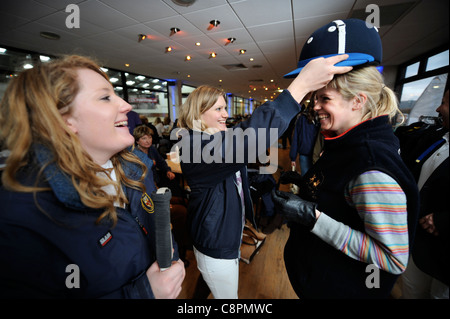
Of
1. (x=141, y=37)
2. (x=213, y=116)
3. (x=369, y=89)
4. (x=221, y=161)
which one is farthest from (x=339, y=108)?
(x=141, y=37)

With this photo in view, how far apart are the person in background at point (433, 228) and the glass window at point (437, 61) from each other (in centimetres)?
451

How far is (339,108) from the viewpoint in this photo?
863 mm

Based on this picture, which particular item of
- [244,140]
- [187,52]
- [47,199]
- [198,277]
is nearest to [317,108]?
[244,140]

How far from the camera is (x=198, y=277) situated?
1988 mm

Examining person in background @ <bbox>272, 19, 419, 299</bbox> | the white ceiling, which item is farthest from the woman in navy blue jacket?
the white ceiling

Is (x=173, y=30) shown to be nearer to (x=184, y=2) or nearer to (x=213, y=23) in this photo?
(x=213, y=23)

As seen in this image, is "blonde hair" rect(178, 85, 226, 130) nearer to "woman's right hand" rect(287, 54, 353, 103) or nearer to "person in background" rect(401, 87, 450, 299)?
"woman's right hand" rect(287, 54, 353, 103)

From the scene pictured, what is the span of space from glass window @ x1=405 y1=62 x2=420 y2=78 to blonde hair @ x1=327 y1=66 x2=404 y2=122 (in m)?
6.96

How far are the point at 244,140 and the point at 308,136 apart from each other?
8.91ft

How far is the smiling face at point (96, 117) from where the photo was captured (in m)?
0.70

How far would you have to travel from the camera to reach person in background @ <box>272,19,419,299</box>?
663 millimetres

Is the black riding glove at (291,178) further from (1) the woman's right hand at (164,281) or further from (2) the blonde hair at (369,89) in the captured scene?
(1) the woman's right hand at (164,281)

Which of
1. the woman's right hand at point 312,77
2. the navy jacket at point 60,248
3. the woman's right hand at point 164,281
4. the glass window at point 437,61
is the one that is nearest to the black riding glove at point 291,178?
the woman's right hand at point 312,77

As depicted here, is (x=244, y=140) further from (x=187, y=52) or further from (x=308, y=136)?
(x=187, y=52)
